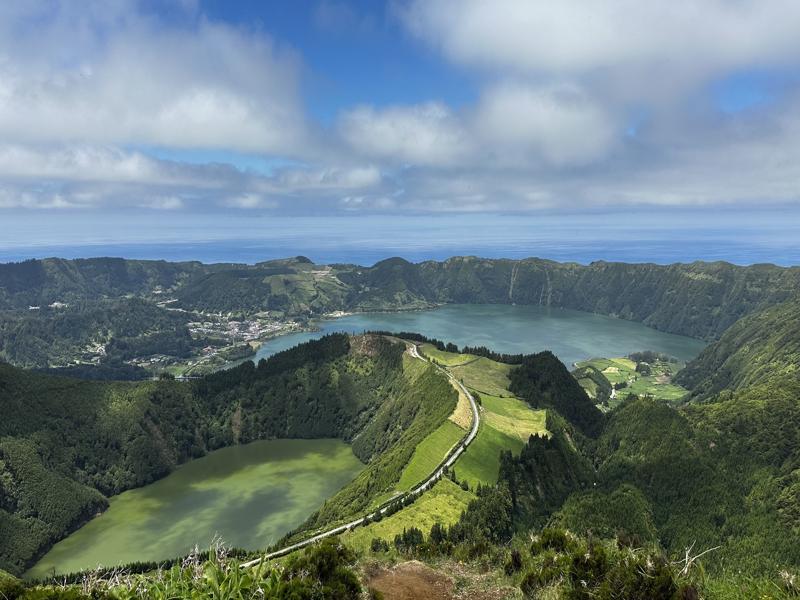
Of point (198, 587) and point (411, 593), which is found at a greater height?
point (198, 587)

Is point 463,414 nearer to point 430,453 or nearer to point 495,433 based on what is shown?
point 495,433

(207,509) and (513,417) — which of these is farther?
(513,417)

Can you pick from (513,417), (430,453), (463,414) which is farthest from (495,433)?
(430,453)

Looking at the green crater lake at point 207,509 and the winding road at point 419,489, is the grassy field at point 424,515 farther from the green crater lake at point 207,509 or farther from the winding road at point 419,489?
the green crater lake at point 207,509

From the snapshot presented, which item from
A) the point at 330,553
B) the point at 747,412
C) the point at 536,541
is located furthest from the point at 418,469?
the point at 747,412

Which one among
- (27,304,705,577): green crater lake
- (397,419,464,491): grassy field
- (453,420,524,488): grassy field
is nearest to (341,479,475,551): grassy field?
(397,419,464,491): grassy field

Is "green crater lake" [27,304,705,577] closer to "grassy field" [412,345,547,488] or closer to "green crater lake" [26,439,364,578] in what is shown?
"green crater lake" [26,439,364,578]

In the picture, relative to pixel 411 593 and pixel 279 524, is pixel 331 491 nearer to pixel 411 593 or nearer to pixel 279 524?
pixel 279 524
